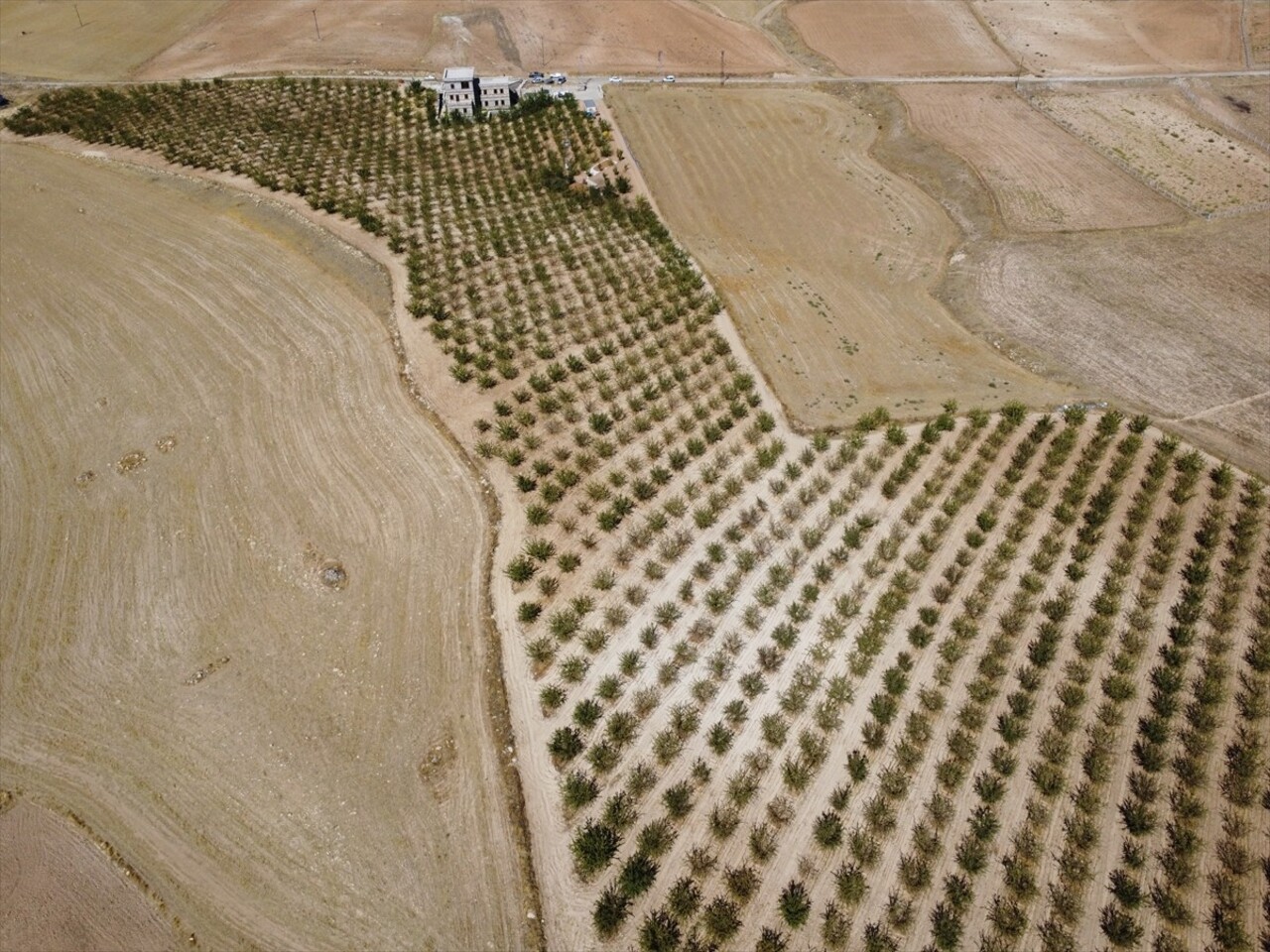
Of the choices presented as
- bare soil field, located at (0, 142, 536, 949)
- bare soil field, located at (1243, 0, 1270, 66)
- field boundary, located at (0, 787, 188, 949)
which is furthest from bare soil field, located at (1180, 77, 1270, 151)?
field boundary, located at (0, 787, 188, 949)

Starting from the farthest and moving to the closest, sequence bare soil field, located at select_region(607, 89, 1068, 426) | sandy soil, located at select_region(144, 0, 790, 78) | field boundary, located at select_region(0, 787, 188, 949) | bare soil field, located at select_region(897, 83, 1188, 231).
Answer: sandy soil, located at select_region(144, 0, 790, 78), bare soil field, located at select_region(897, 83, 1188, 231), bare soil field, located at select_region(607, 89, 1068, 426), field boundary, located at select_region(0, 787, 188, 949)

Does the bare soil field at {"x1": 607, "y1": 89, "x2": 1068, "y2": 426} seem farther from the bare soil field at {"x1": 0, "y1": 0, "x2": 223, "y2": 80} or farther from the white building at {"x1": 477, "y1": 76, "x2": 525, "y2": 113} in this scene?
the bare soil field at {"x1": 0, "y1": 0, "x2": 223, "y2": 80}

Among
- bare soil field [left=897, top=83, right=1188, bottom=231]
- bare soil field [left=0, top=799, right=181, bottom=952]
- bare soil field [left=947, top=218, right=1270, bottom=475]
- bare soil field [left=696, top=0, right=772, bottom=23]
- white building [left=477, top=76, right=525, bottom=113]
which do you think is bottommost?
bare soil field [left=0, top=799, right=181, bottom=952]

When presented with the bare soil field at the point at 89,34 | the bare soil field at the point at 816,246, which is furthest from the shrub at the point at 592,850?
the bare soil field at the point at 89,34

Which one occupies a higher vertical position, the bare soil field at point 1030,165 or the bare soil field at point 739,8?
the bare soil field at point 739,8

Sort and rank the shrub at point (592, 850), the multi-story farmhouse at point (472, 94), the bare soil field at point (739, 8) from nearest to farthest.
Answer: the shrub at point (592, 850)
the multi-story farmhouse at point (472, 94)
the bare soil field at point (739, 8)

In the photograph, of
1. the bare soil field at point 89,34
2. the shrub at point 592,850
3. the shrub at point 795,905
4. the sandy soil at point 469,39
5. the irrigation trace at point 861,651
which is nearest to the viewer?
the shrub at point 795,905

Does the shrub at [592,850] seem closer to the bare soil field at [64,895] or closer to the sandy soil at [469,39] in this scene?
the bare soil field at [64,895]

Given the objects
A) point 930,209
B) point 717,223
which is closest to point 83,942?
point 717,223
